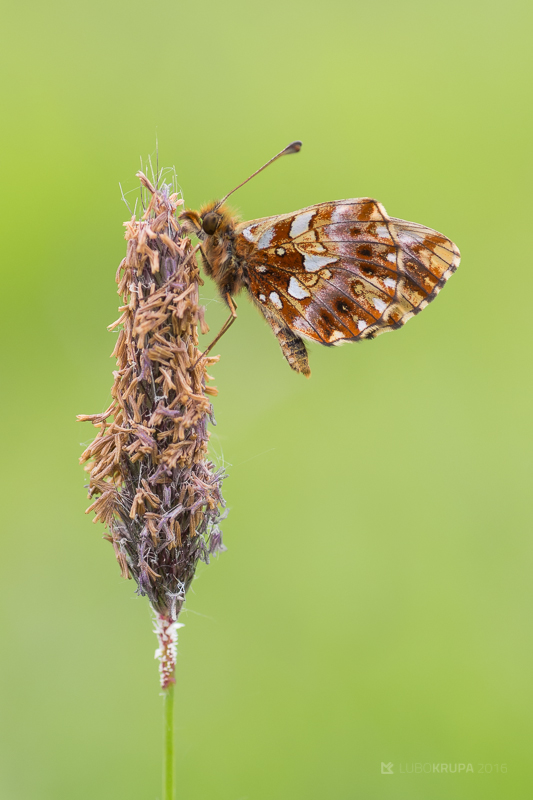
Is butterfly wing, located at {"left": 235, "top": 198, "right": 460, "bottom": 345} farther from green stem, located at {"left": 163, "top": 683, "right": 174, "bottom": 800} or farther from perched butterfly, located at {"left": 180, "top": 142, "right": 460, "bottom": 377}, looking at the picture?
green stem, located at {"left": 163, "top": 683, "right": 174, "bottom": 800}

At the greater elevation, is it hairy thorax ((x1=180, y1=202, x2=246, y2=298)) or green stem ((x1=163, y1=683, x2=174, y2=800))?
hairy thorax ((x1=180, y1=202, x2=246, y2=298))

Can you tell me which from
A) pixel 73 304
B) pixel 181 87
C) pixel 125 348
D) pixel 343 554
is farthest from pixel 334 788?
pixel 181 87

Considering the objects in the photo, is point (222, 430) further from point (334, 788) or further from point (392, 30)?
point (392, 30)

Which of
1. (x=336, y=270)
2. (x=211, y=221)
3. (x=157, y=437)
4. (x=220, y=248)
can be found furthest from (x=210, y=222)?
(x=157, y=437)

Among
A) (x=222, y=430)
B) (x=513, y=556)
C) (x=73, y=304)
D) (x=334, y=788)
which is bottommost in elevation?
(x=334, y=788)

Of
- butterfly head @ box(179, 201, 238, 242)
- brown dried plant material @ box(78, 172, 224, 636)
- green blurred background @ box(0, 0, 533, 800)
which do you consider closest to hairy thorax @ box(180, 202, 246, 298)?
butterfly head @ box(179, 201, 238, 242)
